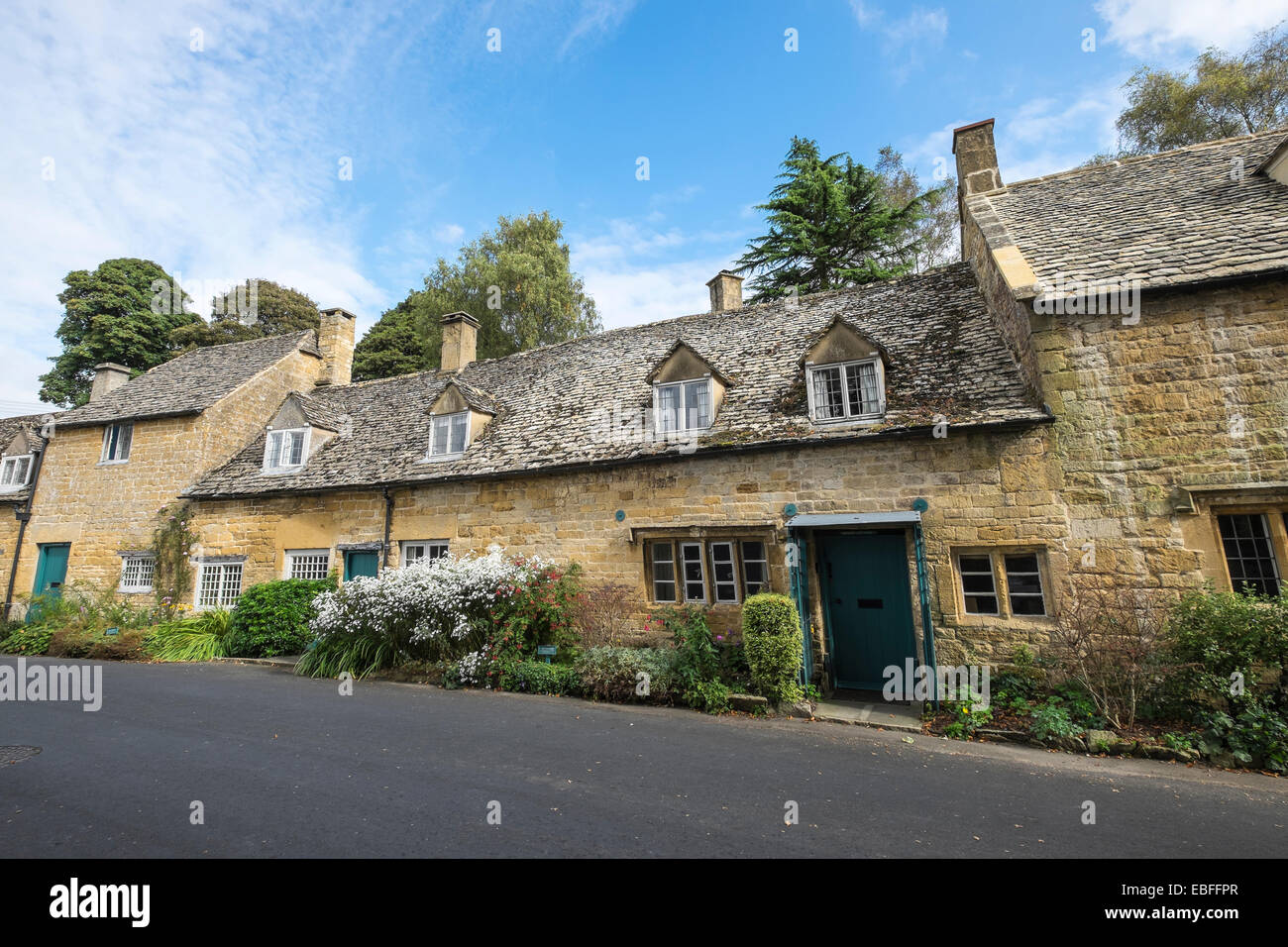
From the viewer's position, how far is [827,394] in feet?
34.1

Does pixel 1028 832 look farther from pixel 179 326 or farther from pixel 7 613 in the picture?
pixel 179 326

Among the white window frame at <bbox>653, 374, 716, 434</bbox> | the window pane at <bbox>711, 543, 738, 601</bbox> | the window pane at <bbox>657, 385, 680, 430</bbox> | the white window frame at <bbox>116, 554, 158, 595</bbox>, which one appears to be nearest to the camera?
the window pane at <bbox>711, 543, 738, 601</bbox>

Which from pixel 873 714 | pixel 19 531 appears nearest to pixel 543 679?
pixel 873 714

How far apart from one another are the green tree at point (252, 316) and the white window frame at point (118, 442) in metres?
17.2

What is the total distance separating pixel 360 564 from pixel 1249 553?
54.2 feet

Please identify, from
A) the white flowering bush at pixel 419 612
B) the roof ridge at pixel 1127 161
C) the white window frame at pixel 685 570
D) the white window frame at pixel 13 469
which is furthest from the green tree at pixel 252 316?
the roof ridge at pixel 1127 161

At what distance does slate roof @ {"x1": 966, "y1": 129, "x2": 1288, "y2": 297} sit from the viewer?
841 centimetres

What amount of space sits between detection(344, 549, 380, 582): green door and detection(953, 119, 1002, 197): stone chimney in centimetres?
1669

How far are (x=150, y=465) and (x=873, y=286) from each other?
21.3m

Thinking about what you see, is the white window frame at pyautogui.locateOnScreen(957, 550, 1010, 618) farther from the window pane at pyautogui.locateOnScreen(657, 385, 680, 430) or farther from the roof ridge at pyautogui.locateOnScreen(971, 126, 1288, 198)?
the roof ridge at pyautogui.locateOnScreen(971, 126, 1288, 198)

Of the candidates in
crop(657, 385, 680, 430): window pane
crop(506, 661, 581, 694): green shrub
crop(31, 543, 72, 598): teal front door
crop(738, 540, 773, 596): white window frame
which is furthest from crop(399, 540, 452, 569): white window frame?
crop(31, 543, 72, 598): teal front door

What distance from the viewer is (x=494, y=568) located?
11.0 m

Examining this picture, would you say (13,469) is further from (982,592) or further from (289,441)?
(982,592)
